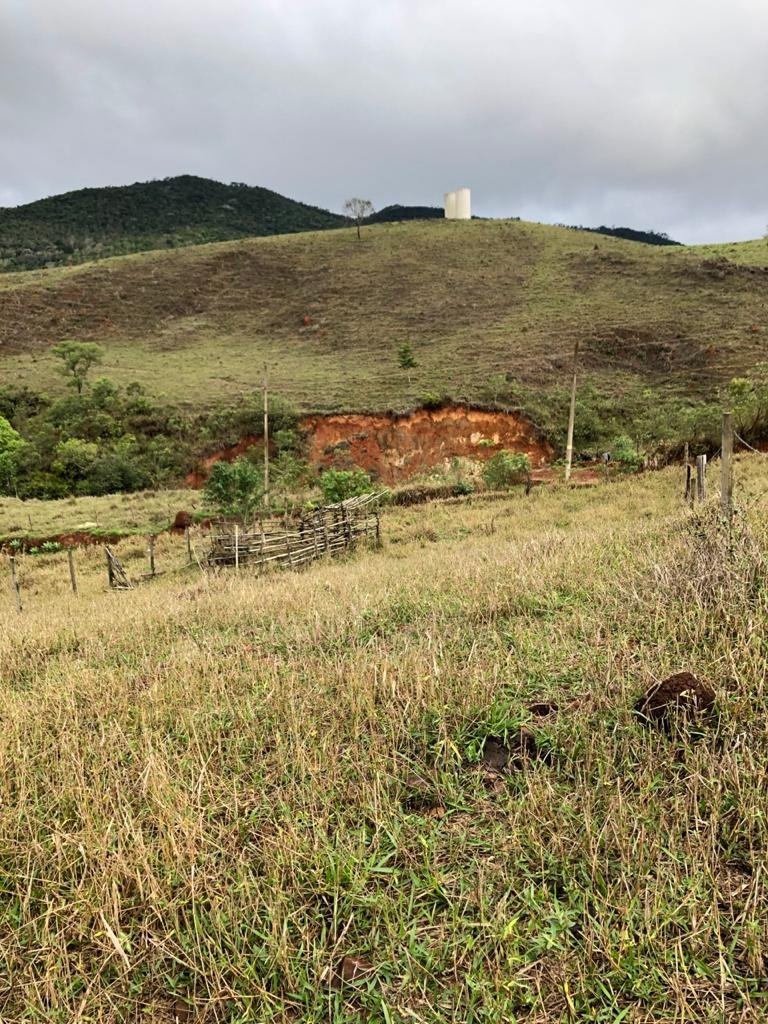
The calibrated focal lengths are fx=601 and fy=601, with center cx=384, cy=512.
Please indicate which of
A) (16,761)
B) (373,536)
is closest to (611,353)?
(373,536)

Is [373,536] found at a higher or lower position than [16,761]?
lower

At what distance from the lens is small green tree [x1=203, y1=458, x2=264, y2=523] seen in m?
21.4

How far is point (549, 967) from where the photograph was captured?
1.88 meters

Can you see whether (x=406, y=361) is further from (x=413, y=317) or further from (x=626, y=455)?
(x=626, y=455)

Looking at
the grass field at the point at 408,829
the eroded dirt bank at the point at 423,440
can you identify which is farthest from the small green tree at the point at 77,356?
the grass field at the point at 408,829

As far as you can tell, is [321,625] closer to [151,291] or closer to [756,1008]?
[756,1008]

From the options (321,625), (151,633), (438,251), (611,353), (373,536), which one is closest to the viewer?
(321,625)

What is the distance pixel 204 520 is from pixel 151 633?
58.0 feet

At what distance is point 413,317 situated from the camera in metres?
50.2

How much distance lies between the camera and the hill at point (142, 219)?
83.6m

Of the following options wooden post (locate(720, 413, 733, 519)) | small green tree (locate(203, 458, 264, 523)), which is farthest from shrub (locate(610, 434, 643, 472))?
wooden post (locate(720, 413, 733, 519))

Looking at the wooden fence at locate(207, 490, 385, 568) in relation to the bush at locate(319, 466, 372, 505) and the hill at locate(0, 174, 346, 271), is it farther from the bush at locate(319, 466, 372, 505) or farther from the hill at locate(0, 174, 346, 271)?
the hill at locate(0, 174, 346, 271)

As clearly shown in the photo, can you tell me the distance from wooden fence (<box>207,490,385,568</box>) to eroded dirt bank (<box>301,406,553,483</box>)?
1261cm

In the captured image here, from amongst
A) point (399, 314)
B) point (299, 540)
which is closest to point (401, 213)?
point (399, 314)
